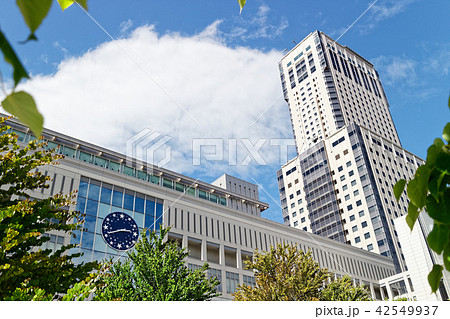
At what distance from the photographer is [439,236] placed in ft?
4.00

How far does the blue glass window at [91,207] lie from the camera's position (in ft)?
119

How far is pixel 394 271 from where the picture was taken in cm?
6706

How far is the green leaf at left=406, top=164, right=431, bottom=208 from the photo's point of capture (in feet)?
3.94

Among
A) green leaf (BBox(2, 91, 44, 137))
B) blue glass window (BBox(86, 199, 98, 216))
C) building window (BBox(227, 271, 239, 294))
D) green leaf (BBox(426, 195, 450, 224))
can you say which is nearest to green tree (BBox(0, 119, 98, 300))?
green leaf (BBox(426, 195, 450, 224))

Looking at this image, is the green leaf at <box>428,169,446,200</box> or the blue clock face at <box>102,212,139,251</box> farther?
the blue clock face at <box>102,212,139,251</box>

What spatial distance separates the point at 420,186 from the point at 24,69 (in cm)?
115

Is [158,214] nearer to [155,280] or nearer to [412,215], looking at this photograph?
[155,280]

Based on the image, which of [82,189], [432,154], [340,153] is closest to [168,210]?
[82,189]

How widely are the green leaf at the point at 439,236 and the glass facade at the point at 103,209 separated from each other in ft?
114

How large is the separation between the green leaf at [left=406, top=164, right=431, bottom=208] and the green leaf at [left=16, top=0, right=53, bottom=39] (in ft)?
3.68

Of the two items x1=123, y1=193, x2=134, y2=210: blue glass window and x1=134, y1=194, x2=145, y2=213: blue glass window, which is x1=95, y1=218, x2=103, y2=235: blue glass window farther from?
x1=134, y1=194, x2=145, y2=213: blue glass window

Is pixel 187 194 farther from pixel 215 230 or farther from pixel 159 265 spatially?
pixel 159 265

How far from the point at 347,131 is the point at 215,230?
53.9 metres

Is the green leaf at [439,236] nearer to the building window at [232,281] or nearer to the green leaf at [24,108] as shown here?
the green leaf at [24,108]
